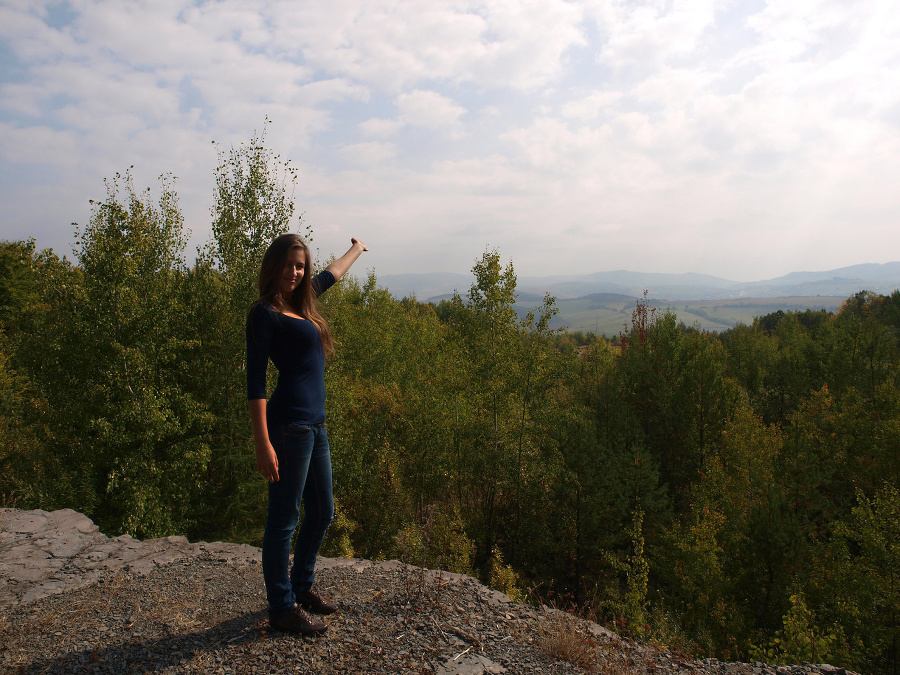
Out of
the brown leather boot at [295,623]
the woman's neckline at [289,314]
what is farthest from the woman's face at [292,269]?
the brown leather boot at [295,623]

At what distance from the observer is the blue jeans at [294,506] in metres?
3.26

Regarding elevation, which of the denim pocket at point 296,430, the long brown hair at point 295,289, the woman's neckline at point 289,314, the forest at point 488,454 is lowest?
the forest at point 488,454

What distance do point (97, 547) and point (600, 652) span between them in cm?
615

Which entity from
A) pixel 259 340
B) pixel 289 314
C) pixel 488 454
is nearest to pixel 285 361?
pixel 259 340

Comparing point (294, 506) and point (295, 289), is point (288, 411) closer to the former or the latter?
point (294, 506)

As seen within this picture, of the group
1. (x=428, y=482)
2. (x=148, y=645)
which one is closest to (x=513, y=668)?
(x=148, y=645)

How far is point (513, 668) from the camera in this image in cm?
376

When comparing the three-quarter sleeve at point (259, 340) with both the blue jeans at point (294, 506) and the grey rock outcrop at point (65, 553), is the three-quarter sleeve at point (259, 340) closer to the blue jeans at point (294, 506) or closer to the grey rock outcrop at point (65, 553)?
the blue jeans at point (294, 506)

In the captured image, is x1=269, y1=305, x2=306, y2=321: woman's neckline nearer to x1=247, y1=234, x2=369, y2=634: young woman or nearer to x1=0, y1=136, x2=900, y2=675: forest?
x1=247, y1=234, x2=369, y2=634: young woman

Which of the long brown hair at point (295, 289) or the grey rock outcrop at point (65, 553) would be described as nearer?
the long brown hair at point (295, 289)

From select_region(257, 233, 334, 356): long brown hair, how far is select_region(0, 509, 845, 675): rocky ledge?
2373mm

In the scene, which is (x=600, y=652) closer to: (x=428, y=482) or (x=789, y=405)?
(x=428, y=482)

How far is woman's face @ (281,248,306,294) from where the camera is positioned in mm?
3369

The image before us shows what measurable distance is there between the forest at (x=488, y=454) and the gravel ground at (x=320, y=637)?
3472 mm
